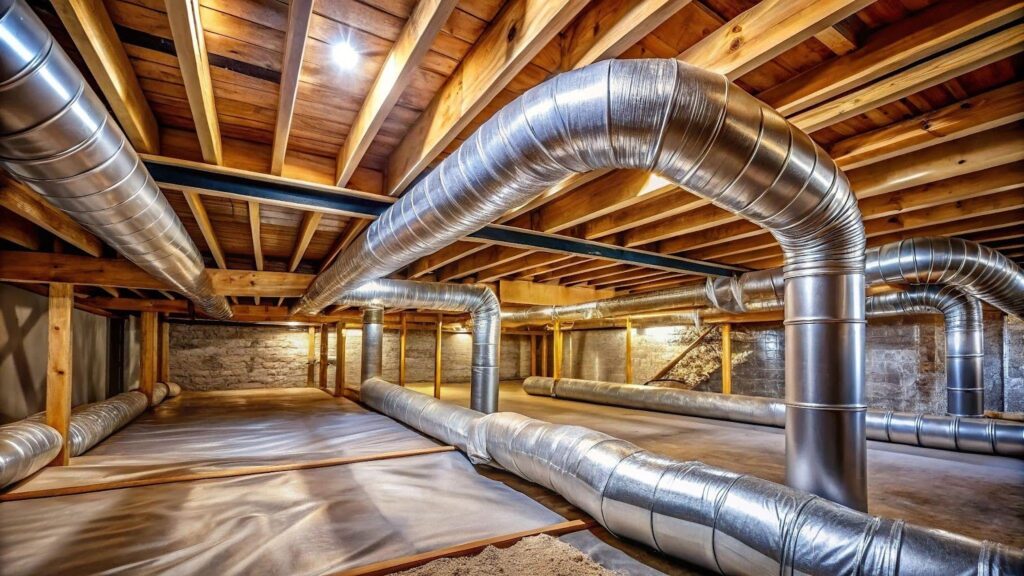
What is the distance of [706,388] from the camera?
24.2 ft

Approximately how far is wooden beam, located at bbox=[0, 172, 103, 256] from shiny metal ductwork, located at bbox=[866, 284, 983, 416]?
5555 mm

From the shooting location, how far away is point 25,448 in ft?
7.97

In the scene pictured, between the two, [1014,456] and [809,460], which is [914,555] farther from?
[1014,456]

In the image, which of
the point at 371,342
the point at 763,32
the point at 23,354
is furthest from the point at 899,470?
the point at 23,354

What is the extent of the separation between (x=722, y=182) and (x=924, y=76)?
0.63m

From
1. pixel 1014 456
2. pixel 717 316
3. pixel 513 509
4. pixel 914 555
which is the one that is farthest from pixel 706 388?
pixel 914 555

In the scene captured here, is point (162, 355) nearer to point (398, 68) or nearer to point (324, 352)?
point (324, 352)

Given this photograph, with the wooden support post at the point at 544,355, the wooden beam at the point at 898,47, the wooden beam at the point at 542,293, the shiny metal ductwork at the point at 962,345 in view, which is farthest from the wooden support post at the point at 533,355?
the wooden beam at the point at 898,47

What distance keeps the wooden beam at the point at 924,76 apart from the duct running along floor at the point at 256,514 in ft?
5.51

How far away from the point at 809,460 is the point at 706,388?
6064mm

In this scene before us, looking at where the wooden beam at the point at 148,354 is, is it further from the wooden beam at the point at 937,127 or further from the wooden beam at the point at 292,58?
the wooden beam at the point at 937,127

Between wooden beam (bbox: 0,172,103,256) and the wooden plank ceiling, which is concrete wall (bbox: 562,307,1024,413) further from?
wooden beam (bbox: 0,172,103,256)

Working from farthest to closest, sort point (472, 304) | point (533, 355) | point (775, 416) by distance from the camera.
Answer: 1. point (533, 355)
2. point (472, 304)
3. point (775, 416)

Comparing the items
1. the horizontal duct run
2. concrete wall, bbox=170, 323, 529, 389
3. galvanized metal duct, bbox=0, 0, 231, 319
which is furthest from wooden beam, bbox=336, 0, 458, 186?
concrete wall, bbox=170, 323, 529, 389
